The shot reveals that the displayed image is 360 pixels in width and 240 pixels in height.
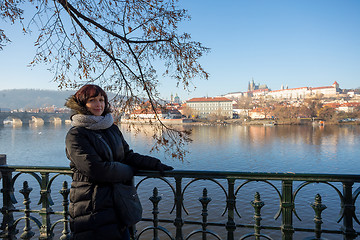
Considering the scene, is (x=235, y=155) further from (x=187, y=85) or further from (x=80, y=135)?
(x=80, y=135)

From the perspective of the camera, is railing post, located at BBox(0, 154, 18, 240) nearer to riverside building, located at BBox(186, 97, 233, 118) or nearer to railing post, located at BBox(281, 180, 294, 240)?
railing post, located at BBox(281, 180, 294, 240)

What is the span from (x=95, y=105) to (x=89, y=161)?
383mm

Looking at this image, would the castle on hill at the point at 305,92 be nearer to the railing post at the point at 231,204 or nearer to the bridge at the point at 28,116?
the bridge at the point at 28,116

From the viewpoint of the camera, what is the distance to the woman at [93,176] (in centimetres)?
167

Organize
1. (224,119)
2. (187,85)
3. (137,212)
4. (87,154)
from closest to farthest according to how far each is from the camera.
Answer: (87,154)
(137,212)
(187,85)
(224,119)

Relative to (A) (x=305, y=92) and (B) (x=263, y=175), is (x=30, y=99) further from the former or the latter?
(B) (x=263, y=175)

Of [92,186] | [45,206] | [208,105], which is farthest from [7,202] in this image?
[208,105]

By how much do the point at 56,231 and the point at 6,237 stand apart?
8369 millimetres

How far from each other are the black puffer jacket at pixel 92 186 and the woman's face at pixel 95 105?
15 centimetres

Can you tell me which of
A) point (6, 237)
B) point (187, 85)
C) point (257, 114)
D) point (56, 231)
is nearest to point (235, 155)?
point (56, 231)

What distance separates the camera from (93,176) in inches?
65.6

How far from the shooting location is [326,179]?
73.9 inches

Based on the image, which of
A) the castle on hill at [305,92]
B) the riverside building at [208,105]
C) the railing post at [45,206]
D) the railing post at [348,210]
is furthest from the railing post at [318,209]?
the castle on hill at [305,92]

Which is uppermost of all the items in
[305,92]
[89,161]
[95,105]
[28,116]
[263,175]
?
[305,92]
